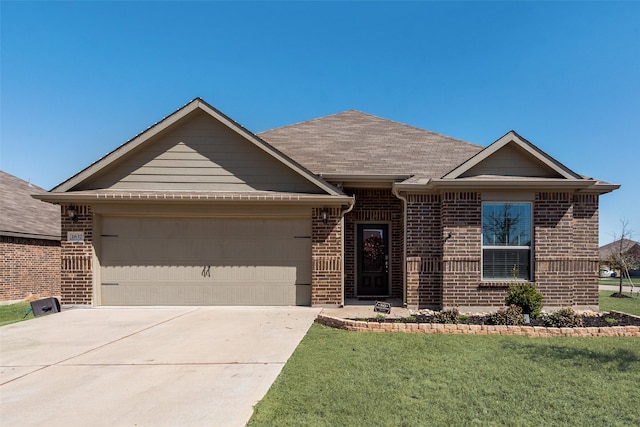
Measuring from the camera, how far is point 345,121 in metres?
13.9

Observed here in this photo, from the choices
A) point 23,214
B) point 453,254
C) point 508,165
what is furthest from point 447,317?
point 23,214

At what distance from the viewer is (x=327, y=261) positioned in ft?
30.1

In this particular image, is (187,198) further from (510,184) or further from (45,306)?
(510,184)

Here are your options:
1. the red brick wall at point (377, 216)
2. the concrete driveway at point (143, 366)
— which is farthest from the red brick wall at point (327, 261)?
the red brick wall at point (377, 216)

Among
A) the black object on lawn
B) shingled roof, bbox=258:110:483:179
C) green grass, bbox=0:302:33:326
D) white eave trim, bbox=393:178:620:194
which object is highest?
shingled roof, bbox=258:110:483:179

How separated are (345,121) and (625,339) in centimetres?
1045

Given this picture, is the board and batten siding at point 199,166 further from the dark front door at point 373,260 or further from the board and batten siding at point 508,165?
the board and batten siding at point 508,165

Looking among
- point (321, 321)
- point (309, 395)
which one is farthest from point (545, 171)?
point (309, 395)

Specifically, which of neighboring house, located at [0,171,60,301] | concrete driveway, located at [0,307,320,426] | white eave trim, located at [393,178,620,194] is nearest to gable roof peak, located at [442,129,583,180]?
white eave trim, located at [393,178,620,194]

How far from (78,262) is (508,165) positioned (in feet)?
36.5

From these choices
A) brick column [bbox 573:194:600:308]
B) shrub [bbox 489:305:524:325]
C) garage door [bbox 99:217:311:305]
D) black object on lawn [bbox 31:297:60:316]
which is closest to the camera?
shrub [bbox 489:305:524:325]

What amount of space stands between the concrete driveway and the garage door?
1.01 meters

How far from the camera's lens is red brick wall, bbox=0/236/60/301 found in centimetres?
1341

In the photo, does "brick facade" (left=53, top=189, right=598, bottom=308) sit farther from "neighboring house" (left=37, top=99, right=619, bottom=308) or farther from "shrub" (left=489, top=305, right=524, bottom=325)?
"shrub" (left=489, top=305, right=524, bottom=325)
